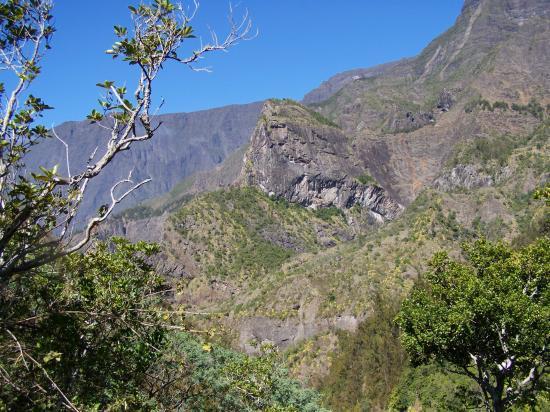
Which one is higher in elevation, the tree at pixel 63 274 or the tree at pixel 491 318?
the tree at pixel 63 274

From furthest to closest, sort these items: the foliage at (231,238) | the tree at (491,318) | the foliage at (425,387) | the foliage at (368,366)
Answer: the foliage at (231,238), the foliage at (368,366), the foliage at (425,387), the tree at (491,318)

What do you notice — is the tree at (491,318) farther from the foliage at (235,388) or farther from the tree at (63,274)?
the tree at (63,274)

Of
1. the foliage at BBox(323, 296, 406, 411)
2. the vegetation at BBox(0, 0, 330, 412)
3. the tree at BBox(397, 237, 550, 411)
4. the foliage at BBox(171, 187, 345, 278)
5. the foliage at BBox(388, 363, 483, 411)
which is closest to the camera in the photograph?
the vegetation at BBox(0, 0, 330, 412)

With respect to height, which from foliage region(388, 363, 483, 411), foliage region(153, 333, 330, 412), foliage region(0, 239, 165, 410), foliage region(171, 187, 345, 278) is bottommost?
foliage region(388, 363, 483, 411)

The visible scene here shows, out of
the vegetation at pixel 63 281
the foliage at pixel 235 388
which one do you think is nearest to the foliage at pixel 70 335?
the vegetation at pixel 63 281

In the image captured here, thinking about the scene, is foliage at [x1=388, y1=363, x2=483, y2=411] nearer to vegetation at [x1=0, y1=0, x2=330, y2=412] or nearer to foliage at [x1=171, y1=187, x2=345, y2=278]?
vegetation at [x1=0, y1=0, x2=330, y2=412]

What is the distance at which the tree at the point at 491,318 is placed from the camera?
70.2 feet

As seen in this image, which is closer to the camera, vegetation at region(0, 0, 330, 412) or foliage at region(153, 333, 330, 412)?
vegetation at region(0, 0, 330, 412)

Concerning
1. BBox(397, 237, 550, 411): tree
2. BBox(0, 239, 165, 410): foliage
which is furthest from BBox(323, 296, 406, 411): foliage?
BBox(0, 239, 165, 410): foliage

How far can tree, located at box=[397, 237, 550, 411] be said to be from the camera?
70.2ft

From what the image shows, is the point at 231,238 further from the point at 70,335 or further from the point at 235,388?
the point at 70,335

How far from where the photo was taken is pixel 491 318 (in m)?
22.0

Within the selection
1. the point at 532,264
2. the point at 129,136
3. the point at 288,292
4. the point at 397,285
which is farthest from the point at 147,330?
the point at 288,292

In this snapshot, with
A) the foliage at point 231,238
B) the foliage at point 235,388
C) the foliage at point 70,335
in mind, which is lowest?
the foliage at point 235,388
